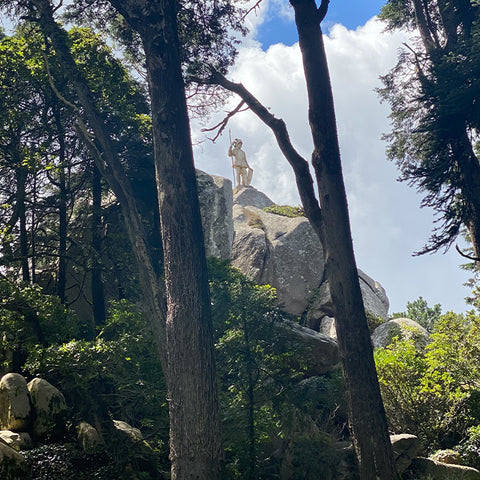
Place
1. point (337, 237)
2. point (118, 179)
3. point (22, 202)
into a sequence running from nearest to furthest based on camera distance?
point (337, 237) → point (118, 179) → point (22, 202)

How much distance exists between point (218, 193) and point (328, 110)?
1240cm

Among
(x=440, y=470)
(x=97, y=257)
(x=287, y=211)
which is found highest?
(x=287, y=211)

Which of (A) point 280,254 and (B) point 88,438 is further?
(A) point 280,254

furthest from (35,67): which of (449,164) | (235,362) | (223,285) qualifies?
(449,164)

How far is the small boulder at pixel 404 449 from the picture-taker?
30.1 ft

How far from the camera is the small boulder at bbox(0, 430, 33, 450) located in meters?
7.75

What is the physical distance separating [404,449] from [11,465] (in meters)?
6.59

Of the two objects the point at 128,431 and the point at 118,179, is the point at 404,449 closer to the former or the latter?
the point at 128,431

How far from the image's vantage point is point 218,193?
20.9 metres

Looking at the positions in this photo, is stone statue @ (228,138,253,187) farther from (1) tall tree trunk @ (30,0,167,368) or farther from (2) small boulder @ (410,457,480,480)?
(2) small boulder @ (410,457,480,480)

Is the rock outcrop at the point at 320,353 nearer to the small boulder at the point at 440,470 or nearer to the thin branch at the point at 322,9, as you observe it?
the small boulder at the point at 440,470

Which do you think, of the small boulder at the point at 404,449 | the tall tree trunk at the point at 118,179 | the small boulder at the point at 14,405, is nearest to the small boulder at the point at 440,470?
the small boulder at the point at 404,449

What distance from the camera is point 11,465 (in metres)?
6.62

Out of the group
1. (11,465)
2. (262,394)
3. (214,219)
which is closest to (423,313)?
(214,219)
